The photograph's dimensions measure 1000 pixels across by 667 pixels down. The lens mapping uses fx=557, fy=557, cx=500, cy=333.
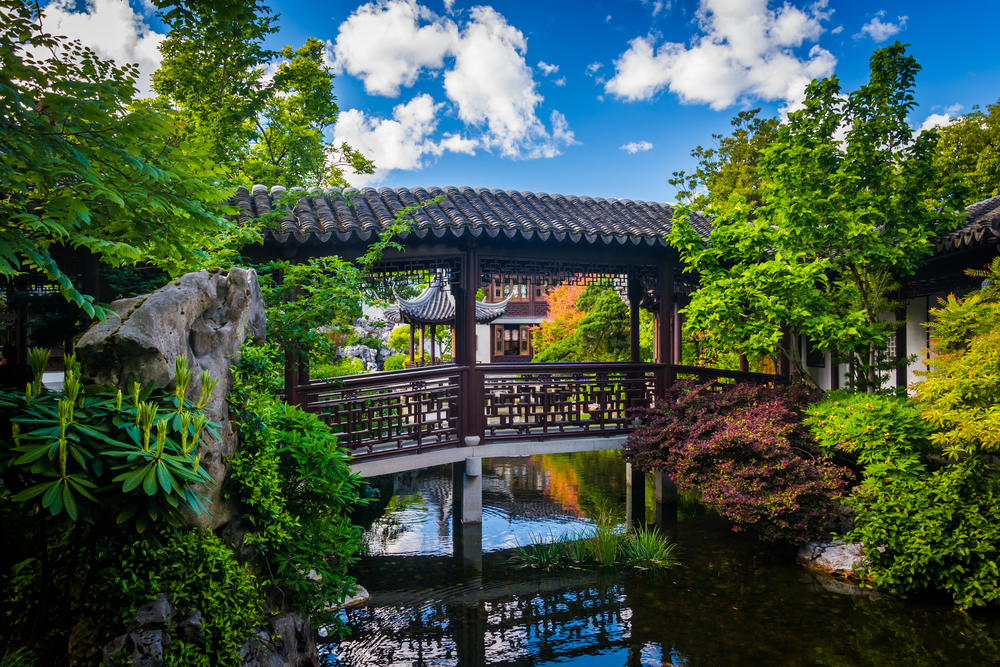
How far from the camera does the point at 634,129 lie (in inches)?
630

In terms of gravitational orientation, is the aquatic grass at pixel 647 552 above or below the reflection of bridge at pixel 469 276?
below

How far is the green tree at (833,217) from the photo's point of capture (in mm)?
6461

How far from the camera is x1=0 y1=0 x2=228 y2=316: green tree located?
254 cm

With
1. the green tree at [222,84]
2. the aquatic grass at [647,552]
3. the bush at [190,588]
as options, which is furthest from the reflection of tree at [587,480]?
the green tree at [222,84]

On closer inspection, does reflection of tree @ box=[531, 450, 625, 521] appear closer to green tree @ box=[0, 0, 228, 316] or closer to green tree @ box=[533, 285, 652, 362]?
green tree @ box=[533, 285, 652, 362]

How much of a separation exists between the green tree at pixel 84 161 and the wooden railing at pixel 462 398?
3494 millimetres

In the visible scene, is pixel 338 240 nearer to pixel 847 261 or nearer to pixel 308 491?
pixel 308 491

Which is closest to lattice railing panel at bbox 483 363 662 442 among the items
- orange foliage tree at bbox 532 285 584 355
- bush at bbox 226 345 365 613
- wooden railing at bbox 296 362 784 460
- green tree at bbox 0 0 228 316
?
wooden railing at bbox 296 362 784 460

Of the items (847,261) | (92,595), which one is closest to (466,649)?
(92,595)

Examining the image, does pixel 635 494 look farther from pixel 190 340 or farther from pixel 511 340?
pixel 511 340

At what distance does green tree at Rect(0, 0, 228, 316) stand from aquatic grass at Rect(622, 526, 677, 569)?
5.40m

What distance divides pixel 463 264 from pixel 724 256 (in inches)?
135

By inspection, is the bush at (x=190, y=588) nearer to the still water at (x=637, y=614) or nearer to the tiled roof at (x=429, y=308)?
the still water at (x=637, y=614)

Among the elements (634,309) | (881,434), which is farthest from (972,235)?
(634,309)
